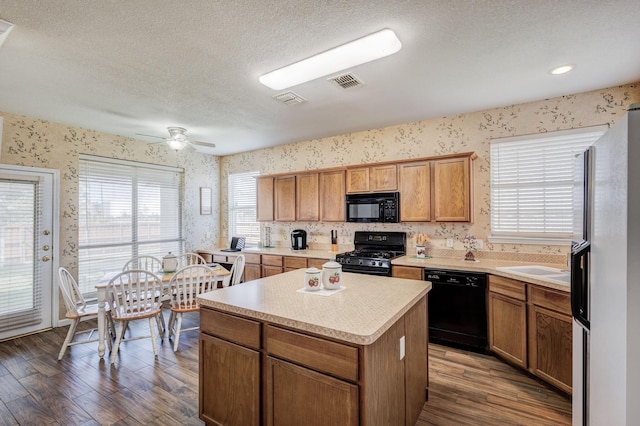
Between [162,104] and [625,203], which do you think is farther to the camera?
[162,104]

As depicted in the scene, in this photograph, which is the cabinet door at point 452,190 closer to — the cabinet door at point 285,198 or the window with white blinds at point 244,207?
the cabinet door at point 285,198

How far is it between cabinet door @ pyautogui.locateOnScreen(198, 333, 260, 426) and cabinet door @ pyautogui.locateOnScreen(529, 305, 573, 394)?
7.59 feet

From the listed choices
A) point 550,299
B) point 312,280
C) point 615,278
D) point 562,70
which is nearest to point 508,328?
point 550,299

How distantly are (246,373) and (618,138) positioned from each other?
190 cm

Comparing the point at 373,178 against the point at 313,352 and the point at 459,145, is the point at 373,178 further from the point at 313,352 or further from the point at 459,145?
the point at 313,352

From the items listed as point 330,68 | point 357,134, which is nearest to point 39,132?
point 330,68

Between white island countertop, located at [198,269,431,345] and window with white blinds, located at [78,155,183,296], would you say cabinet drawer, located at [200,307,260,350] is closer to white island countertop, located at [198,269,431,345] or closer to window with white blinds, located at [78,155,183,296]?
white island countertop, located at [198,269,431,345]

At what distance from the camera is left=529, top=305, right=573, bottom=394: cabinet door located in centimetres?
229

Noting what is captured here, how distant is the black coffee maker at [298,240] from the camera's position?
487 centimetres

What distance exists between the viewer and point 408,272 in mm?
3406

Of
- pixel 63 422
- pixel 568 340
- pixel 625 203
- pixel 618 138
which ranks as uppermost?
pixel 618 138

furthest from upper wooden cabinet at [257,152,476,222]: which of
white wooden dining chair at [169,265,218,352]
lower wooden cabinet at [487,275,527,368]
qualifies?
white wooden dining chair at [169,265,218,352]

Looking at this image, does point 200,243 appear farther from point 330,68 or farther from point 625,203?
point 625,203

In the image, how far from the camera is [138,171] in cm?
479
